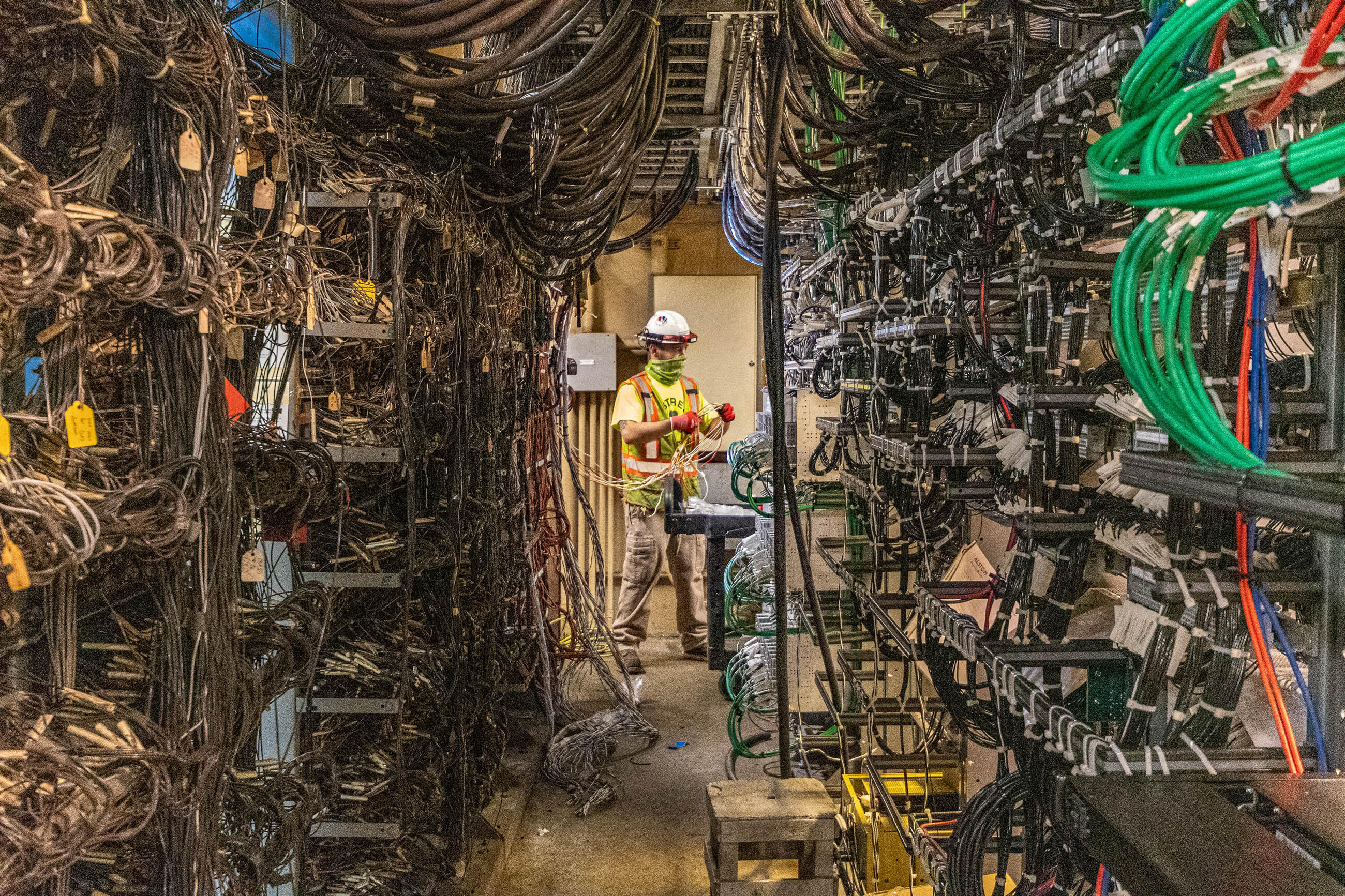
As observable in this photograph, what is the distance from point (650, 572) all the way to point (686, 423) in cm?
112

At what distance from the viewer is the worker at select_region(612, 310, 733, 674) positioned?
266 inches

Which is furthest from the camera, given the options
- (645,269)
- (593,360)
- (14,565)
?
(645,269)

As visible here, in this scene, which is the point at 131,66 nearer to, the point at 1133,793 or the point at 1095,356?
the point at 1133,793

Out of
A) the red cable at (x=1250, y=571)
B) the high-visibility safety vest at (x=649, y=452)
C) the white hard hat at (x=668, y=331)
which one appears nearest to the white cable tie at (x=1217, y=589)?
the red cable at (x=1250, y=571)

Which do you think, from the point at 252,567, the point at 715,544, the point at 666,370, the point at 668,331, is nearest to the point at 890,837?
the point at 252,567

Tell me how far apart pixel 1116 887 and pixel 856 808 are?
6.48 feet

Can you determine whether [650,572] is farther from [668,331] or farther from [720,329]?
[720,329]

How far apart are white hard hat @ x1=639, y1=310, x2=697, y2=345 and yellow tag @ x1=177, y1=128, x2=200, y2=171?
515 centimetres

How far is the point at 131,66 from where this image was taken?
161 cm

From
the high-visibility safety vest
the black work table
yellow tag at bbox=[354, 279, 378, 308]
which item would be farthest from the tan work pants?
yellow tag at bbox=[354, 279, 378, 308]

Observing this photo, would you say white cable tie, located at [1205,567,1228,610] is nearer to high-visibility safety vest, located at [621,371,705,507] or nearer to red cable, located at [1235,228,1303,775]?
red cable, located at [1235,228,1303,775]

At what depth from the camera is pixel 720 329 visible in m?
7.95

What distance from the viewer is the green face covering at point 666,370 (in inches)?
269

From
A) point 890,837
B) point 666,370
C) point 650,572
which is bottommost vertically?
point 890,837
